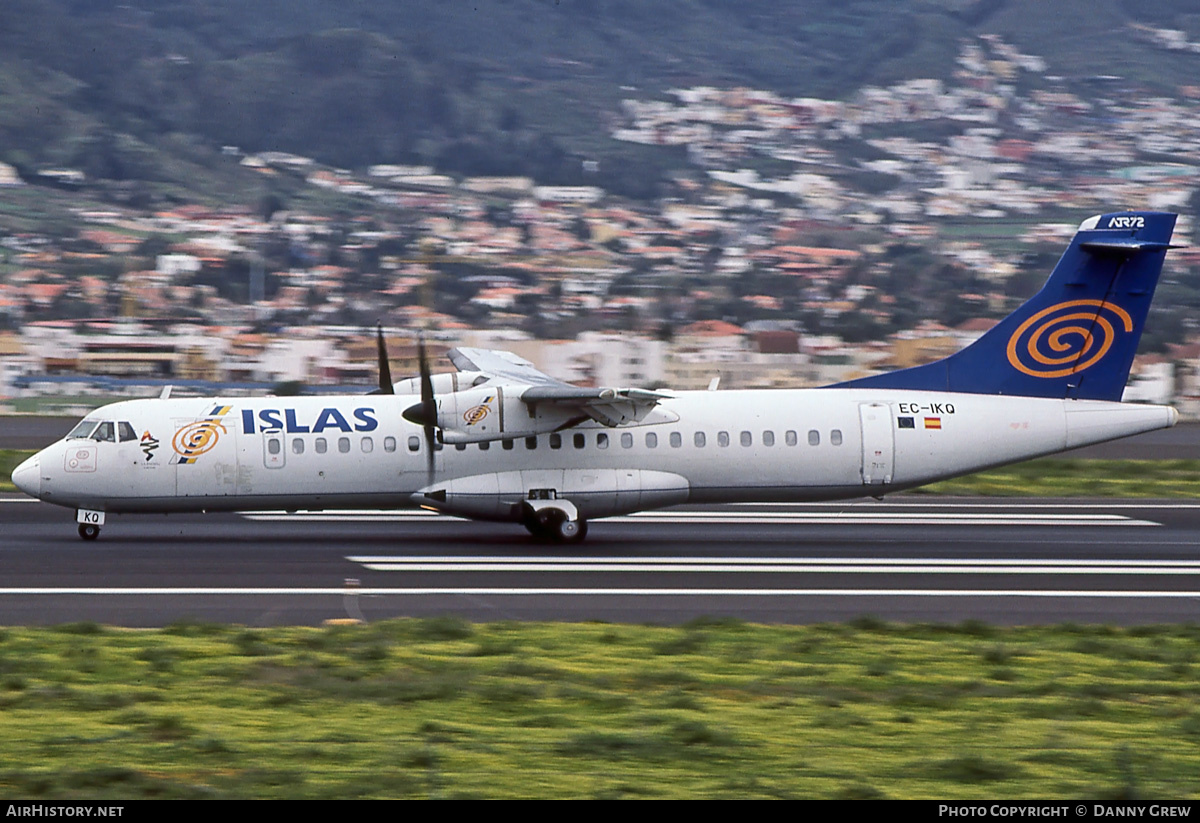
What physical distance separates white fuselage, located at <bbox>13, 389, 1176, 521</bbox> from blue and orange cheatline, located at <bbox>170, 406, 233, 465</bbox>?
0.02m

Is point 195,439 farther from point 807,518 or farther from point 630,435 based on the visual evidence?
point 807,518

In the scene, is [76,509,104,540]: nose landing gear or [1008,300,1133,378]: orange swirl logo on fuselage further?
[1008,300,1133,378]: orange swirl logo on fuselage

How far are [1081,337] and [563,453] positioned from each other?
8.72 m

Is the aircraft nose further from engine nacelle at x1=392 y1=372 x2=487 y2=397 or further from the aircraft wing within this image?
the aircraft wing

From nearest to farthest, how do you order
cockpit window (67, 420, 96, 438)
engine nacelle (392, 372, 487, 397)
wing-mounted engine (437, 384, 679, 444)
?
wing-mounted engine (437, 384, 679, 444), cockpit window (67, 420, 96, 438), engine nacelle (392, 372, 487, 397)

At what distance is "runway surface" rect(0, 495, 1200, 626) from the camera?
15867 millimetres

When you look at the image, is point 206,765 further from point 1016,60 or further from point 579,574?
point 1016,60

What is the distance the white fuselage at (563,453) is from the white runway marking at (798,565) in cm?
176

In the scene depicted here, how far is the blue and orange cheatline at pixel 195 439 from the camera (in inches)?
816

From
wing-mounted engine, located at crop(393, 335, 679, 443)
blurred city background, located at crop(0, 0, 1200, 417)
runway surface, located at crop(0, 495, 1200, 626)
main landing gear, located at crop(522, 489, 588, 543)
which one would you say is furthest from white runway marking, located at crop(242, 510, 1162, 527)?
blurred city background, located at crop(0, 0, 1200, 417)

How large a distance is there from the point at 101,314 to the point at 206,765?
2969 inches

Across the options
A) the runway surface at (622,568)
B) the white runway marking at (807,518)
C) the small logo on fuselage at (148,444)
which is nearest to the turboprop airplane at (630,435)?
the small logo on fuselage at (148,444)

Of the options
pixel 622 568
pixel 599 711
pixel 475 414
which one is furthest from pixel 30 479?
pixel 599 711

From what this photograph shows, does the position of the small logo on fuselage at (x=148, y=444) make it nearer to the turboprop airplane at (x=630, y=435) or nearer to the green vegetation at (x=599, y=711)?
the turboprop airplane at (x=630, y=435)
